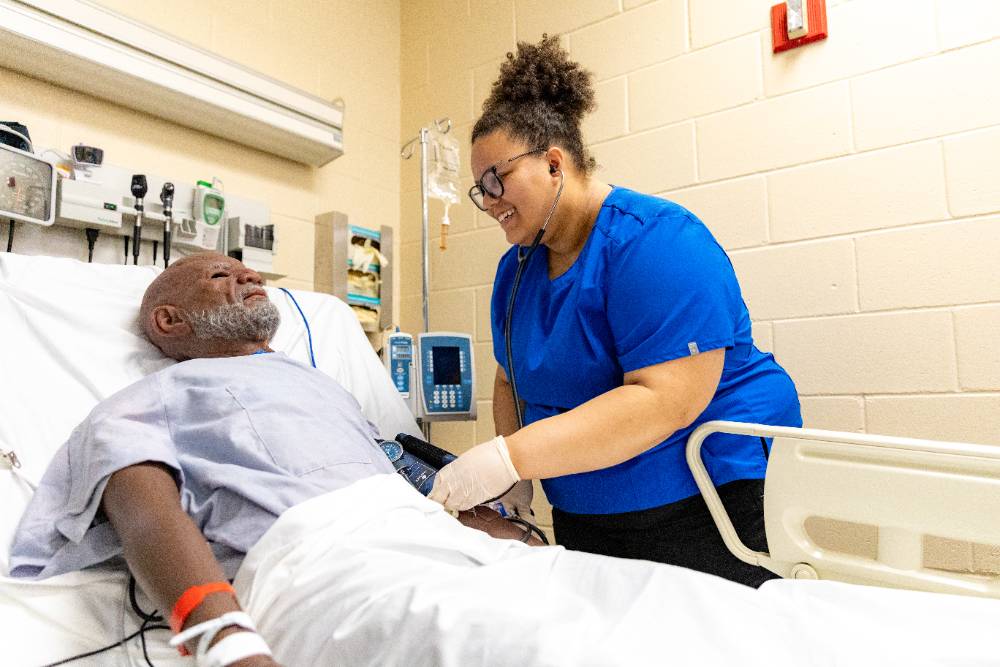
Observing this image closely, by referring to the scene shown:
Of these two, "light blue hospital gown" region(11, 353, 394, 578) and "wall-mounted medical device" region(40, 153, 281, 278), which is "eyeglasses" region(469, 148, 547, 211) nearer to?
"light blue hospital gown" region(11, 353, 394, 578)

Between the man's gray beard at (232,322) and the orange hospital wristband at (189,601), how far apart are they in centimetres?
66

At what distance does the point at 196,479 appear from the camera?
1.04 metres

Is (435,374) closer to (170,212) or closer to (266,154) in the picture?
(170,212)

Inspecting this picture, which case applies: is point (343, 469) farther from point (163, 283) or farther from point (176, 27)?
point (176, 27)

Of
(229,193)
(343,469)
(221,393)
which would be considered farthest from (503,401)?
(229,193)

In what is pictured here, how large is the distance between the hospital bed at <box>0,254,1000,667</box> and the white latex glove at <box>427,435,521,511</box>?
123 millimetres

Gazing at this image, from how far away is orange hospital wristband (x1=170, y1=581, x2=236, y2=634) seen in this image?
80cm

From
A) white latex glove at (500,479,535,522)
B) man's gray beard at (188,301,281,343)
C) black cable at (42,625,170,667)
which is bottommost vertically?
black cable at (42,625,170,667)

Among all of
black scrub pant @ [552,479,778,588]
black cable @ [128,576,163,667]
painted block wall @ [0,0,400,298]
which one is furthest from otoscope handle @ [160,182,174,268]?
black scrub pant @ [552,479,778,588]

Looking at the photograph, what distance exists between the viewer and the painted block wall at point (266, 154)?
183 cm

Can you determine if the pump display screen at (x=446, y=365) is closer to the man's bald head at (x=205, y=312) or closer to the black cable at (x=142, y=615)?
the man's bald head at (x=205, y=312)

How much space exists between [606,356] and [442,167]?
1.24 metres

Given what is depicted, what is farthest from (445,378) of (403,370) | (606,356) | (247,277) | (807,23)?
(807,23)

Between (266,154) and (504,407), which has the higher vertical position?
(266,154)
